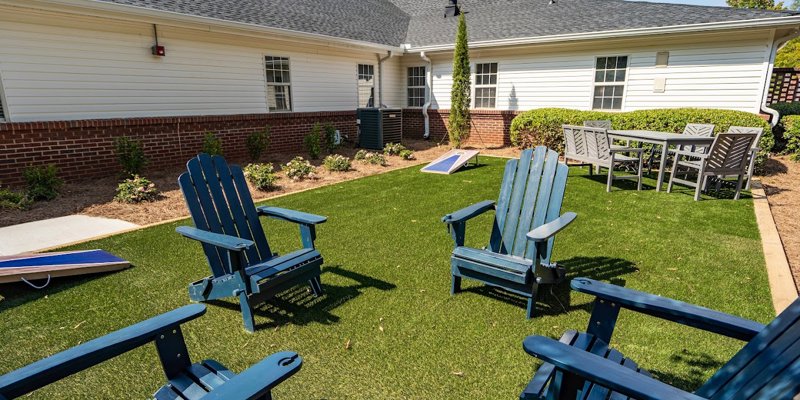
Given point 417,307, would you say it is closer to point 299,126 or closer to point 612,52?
point 299,126

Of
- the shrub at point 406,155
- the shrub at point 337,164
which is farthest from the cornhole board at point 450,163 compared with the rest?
the shrub at point 337,164

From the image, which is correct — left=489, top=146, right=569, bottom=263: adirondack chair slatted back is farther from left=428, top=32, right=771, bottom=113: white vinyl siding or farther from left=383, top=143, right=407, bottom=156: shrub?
left=428, top=32, right=771, bottom=113: white vinyl siding

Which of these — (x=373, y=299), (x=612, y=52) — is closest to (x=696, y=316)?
(x=373, y=299)

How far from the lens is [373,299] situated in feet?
11.6

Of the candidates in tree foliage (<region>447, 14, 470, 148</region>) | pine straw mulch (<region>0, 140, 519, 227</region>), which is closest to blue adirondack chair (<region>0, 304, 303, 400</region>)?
pine straw mulch (<region>0, 140, 519, 227</region>)

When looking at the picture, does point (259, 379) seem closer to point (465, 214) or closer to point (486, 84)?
point (465, 214)

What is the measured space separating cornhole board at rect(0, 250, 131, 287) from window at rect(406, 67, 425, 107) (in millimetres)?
12138

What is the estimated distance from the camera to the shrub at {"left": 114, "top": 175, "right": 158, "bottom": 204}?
6.50 metres

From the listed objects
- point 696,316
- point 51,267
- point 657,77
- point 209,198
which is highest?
point 657,77

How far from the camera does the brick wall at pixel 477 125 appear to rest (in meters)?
13.0

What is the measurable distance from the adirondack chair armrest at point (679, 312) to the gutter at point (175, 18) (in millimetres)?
8621

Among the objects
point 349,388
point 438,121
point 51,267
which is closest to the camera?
point 349,388

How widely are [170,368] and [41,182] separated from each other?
6669 mm

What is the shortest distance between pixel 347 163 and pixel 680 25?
27.1 feet
